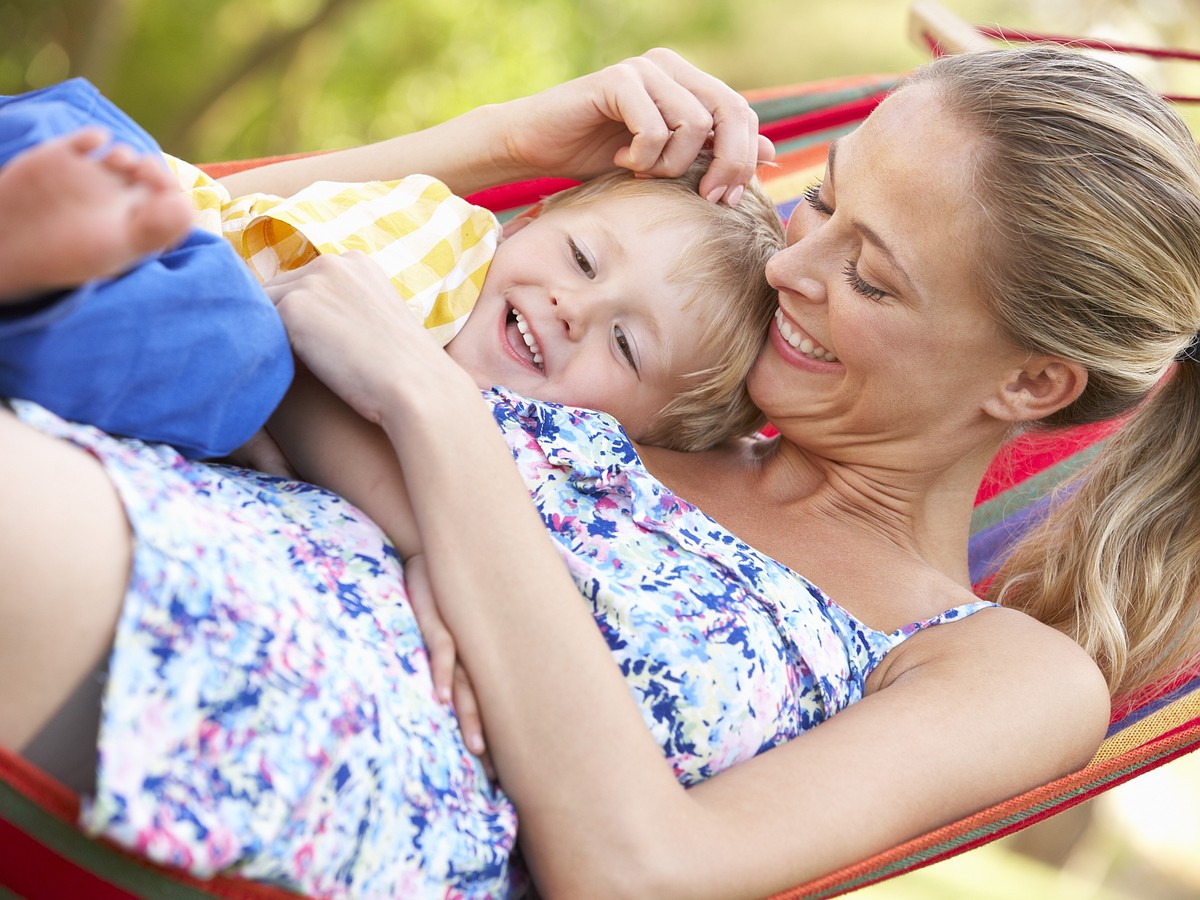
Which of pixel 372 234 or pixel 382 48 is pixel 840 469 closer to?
pixel 372 234

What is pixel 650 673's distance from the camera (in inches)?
47.1

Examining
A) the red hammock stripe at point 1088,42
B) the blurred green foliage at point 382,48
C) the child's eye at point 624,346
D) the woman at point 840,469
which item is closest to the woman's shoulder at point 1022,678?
the woman at point 840,469

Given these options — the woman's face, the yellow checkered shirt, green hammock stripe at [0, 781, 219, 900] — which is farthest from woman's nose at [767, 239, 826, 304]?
green hammock stripe at [0, 781, 219, 900]

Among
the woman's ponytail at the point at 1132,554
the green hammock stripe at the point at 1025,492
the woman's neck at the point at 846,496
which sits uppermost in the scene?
the woman's neck at the point at 846,496

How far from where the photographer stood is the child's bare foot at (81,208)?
0.82 metres

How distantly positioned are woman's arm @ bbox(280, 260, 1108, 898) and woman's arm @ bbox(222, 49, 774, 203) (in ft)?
1.79

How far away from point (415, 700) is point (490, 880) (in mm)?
183

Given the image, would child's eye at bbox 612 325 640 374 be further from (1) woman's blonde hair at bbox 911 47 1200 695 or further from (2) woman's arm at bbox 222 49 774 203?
(1) woman's blonde hair at bbox 911 47 1200 695

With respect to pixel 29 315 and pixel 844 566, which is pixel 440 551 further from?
pixel 844 566

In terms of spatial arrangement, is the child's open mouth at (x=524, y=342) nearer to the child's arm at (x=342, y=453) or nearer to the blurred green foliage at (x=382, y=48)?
the child's arm at (x=342, y=453)

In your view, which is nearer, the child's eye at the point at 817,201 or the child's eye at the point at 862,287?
the child's eye at the point at 862,287

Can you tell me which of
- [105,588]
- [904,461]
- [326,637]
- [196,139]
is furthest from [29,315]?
[196,139]

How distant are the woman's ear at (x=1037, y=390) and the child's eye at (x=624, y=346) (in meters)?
0.46

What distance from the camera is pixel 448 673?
110 cm
